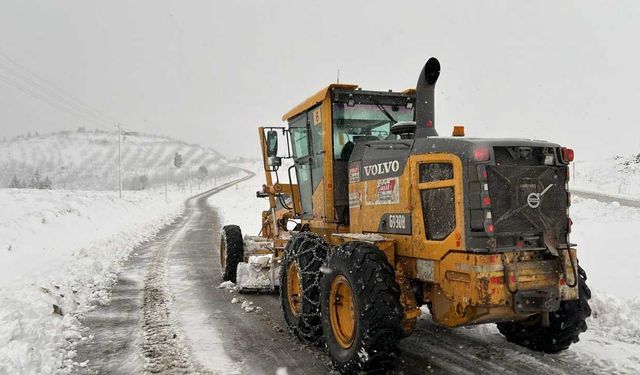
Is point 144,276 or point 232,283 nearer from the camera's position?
point 232,283

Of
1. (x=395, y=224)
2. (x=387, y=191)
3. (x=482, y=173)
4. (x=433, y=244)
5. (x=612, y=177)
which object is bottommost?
(x=433, y=244)

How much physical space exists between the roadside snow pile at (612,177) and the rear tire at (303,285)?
2641cm

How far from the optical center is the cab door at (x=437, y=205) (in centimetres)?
383

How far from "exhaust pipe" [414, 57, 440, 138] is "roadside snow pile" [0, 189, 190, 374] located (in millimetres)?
4197

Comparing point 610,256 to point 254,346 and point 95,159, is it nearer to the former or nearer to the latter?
point 254,346

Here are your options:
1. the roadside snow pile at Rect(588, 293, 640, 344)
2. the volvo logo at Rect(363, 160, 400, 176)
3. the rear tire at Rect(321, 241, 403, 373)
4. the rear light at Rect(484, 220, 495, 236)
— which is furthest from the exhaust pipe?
the roadside snow pile at Rect(588, 293, 640, 344)

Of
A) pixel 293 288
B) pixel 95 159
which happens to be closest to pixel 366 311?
pixel 293 288

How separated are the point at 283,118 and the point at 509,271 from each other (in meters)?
4.65

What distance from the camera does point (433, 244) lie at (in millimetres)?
4066

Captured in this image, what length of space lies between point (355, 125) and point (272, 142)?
6.76 feet

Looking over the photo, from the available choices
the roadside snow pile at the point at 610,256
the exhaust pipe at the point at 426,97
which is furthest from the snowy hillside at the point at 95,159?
the exhaust pipe at the point at 426,97

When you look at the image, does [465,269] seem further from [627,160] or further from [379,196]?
[627,160]

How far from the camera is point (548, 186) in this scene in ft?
13.0

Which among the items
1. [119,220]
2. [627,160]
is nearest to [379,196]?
[119,220]
